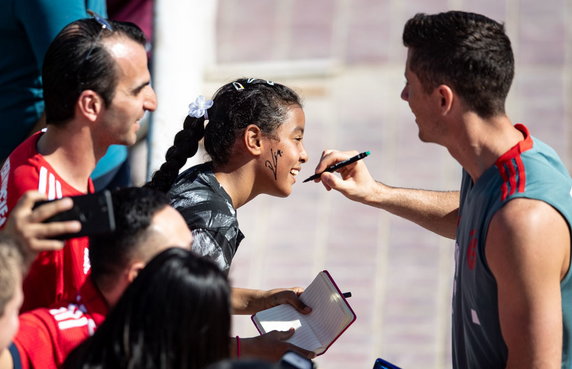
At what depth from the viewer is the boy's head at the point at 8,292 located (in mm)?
1719

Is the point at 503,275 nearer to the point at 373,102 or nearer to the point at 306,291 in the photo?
the point at 306,291

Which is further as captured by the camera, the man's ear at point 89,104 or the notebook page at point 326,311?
the notebook page at point 326,311

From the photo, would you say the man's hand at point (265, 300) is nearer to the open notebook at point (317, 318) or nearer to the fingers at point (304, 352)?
the open notebook at point (317, 318)

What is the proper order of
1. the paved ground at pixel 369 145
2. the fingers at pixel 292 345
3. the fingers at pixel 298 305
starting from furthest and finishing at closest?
the paved ground at pixel 369 145
the fingers at pixel 298 305
the fingers at pixel 292 345

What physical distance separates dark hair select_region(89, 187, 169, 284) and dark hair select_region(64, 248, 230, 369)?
0.86 feet

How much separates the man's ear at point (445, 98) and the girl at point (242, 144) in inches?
26.3

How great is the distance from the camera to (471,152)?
7.89 feet

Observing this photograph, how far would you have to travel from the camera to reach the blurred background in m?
4.72

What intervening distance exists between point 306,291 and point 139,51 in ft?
2.82

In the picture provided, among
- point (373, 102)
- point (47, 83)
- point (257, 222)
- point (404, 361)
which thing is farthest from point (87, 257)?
point (373, 102)

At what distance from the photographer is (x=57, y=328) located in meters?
2.07

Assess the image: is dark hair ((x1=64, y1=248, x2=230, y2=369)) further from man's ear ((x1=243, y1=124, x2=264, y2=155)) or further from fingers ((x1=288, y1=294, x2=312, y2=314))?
man's ear ((x1=243, y1=124, x2=264, y2=155))

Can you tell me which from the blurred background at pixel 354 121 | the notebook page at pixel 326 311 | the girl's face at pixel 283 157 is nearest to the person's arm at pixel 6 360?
the notebook page at pixel 326 311
